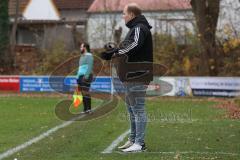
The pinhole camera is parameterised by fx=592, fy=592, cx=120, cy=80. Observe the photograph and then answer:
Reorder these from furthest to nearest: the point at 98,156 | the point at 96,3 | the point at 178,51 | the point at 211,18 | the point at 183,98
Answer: the point at 96,3, the point at 178,51, the point at 211,18, the point at 183,98, the point at 98,156

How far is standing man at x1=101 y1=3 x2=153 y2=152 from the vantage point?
888 centimetres

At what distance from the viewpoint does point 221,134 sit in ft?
37.4

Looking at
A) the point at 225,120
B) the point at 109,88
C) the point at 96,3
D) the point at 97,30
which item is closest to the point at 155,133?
the point at 225,120

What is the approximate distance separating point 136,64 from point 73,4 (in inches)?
1348

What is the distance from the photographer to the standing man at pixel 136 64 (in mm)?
8875

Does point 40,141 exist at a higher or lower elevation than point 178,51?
lower

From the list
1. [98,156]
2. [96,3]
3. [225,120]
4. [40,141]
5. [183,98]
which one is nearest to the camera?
[98,156]

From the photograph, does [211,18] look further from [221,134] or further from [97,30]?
[221,134]

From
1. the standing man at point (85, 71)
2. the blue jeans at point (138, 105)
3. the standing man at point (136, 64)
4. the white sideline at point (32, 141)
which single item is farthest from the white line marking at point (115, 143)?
the standing man at point (85, 71)

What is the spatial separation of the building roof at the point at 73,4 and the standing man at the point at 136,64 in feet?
109

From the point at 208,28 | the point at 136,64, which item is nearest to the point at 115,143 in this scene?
the point at 136,64

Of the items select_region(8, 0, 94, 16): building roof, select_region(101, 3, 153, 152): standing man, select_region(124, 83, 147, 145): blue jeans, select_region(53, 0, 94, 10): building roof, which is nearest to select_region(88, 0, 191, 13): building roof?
select_region(53, 0, 94, 10): building roof

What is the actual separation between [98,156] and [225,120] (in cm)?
621

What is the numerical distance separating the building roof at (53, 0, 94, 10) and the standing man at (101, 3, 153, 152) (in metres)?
33.1
